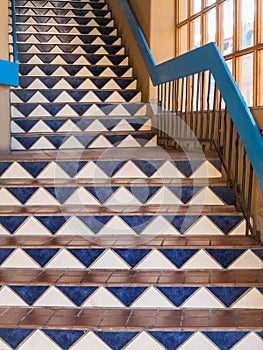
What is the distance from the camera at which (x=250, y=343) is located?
2557 mm

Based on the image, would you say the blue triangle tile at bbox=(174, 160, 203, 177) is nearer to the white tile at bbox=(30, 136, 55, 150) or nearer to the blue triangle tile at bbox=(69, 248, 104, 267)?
the blue triangle tile at bbox=(69, 248, 104, 267)

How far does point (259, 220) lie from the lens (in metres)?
3.09

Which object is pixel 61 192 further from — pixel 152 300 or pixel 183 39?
pixel 183 39

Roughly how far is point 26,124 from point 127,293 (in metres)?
2.35

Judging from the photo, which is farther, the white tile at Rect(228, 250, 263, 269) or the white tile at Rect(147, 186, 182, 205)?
the white tile at Rect(147, 186, 182, 205)

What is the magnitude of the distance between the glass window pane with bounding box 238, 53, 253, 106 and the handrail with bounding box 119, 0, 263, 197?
215 mm

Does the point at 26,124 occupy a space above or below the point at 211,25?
below

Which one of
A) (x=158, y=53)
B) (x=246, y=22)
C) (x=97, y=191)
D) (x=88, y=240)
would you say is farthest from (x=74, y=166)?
(x=158, y=53)

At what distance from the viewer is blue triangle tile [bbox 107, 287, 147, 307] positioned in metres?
2.81

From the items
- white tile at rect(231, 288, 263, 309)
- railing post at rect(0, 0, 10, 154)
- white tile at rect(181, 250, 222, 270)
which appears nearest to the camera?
white tile at rect(231, 288, 263, 309)

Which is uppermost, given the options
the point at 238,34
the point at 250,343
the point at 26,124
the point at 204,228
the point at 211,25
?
the point at 211,25

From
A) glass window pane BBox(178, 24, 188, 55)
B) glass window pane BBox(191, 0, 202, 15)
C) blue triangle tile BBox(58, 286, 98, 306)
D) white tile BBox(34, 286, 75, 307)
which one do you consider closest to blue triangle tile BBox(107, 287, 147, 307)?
blue triangle tile BBox(58, 286, 98, 306)

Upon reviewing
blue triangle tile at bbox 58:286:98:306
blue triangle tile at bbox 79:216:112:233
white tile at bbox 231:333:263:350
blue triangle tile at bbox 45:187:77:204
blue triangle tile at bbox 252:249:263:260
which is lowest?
white tile at bbox 231:333:263:350

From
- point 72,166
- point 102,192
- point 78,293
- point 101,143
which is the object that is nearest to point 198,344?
point 78,293
